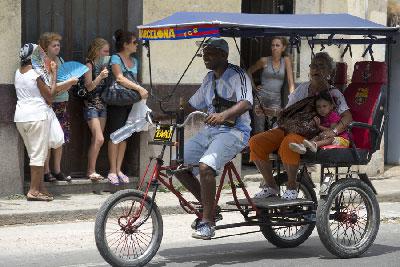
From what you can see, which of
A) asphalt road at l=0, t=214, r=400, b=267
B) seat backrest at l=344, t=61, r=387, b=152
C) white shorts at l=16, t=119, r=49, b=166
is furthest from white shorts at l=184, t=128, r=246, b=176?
white shorts at l=16, t=119, r=49, b=166

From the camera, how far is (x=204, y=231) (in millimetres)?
8516

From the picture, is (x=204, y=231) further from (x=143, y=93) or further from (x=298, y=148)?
(x=143, y=93)

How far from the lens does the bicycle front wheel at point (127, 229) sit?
8117mm

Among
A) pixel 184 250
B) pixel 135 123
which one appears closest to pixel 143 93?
pixel 135 123

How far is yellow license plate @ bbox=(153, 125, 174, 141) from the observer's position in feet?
27.6

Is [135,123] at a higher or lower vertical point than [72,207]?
higher

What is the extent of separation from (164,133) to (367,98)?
2155 mm

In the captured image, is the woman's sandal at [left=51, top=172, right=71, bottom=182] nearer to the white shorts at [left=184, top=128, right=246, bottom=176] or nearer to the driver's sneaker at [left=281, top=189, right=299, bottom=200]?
the white shorts at [left=184, top=128, right=246, bottom=176]

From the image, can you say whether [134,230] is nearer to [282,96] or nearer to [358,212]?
[358,212]

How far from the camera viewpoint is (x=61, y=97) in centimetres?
1229

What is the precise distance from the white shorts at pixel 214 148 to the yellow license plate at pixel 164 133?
0.36 meters

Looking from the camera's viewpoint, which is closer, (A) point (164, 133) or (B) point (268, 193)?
(A) point (164, 133)

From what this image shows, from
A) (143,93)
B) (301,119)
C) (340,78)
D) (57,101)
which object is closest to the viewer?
(301,119)

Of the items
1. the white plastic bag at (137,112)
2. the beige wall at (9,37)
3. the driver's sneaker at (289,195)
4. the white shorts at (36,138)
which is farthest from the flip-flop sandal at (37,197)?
→ the driver's sneaker at (289,195)
